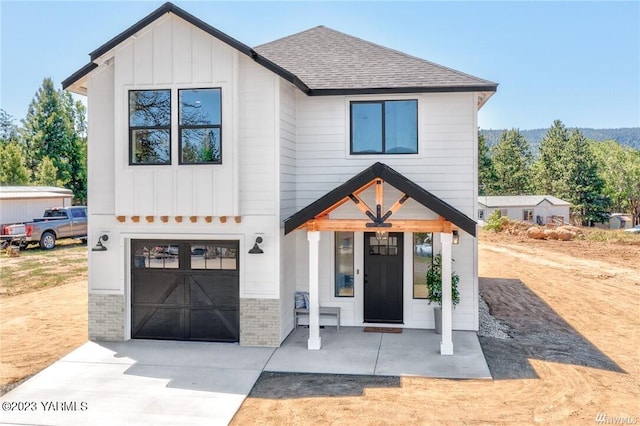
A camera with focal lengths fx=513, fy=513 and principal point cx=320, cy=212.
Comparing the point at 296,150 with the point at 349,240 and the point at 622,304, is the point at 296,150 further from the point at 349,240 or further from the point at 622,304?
the point at 622,304

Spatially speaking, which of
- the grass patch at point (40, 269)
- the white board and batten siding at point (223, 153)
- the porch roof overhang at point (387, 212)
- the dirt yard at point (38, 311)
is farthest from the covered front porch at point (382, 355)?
the grass patch at point (40, 269)

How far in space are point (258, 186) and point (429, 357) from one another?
183 inches

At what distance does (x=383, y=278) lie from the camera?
38.9 feet

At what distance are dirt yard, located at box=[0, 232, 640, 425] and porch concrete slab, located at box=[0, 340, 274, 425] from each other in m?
0.45

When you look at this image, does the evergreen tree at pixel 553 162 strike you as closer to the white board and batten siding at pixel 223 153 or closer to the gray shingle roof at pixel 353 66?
the gray shingle roof at pixel 353 66

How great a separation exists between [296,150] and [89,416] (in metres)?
6.82

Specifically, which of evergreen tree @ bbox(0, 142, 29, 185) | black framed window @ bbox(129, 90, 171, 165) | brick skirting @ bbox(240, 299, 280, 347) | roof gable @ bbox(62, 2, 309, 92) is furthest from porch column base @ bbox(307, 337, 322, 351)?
evergreen tree @ bbox(0, 142, 29, 185)

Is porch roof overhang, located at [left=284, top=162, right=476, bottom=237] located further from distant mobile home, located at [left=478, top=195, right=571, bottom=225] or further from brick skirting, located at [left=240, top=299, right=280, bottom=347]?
distant mobile home, located at [left=478, top=195, right=571, bottom=225]

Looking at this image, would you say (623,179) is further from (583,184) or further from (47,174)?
(47,174)

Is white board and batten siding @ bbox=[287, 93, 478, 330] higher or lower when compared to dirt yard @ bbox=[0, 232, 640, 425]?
higher

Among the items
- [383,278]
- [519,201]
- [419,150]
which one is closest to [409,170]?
[419,150]

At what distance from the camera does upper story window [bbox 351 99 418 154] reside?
1144 cm

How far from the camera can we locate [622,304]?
48.0 feet

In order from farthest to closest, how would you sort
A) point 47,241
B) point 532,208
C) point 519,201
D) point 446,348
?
point 519,201 → point 532,208 → point 47,241 → point 446,348
